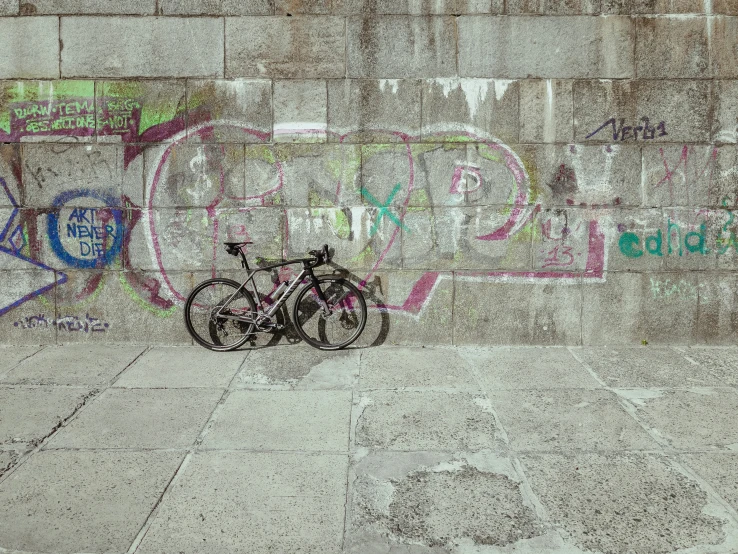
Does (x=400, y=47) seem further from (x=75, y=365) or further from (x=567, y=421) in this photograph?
(x=75, y=365)

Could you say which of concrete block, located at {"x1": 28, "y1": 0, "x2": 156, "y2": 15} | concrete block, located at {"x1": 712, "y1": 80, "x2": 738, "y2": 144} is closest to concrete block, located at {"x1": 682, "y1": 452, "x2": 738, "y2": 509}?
concrete block, located at {"x1": 712, "y1": 80, "x2": 738, "y2": 144}

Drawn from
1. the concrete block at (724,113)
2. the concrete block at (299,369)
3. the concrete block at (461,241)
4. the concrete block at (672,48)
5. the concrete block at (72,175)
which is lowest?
the concrete block at (299,369)

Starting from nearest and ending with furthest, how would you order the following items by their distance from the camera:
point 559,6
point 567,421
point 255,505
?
point 255,505, point 567,421, point 559,6

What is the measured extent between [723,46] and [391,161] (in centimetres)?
351

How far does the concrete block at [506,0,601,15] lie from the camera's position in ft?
20.8

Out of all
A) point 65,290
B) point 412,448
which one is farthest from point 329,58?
point 412,448

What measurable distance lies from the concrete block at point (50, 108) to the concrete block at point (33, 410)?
266 cm

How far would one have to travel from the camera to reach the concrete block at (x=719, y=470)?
11.6 ft

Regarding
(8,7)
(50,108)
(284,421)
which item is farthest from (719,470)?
(8,7)

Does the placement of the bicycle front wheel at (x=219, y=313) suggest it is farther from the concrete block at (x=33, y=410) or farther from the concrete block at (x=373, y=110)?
the concrete block at (x=373, y=110)

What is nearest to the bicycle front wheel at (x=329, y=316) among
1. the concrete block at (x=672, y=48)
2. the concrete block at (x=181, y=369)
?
the concrete block at (x=181, y=369)

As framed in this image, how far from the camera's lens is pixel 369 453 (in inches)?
160

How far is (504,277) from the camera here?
21.4ft

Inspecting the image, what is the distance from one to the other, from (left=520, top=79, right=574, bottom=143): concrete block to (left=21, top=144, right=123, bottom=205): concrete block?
4.12 meters
